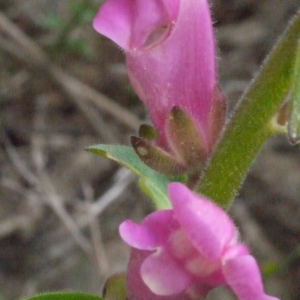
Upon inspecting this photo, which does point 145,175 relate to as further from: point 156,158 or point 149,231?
point 149,231

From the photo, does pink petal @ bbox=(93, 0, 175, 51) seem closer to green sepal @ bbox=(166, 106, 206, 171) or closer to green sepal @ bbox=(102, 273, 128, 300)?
green sepal @ bbox=(166, 106, 206, 171)

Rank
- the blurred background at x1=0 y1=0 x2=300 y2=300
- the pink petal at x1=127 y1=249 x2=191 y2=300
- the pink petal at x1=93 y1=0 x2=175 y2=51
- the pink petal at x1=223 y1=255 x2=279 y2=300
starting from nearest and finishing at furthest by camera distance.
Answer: the pink petal at x1=223 y1=255 x2=279 y2=300
the pink petal at x1=127 y1=249 x2=191 y2=300
the pink petal at x1=93 y1=0 x2=175 y2=51
the blurred background at x1=0 y1=0 x2=300 y2=300

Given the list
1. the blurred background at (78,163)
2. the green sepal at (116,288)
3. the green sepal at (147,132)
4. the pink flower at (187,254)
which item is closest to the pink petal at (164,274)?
the pink flower at (187,254)

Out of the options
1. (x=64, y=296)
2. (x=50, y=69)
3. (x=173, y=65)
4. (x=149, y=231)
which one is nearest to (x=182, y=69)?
(x=173, y=65)

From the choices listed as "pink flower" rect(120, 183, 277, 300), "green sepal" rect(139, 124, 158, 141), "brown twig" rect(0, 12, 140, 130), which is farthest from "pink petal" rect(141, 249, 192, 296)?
"brown twig" rect(0, 12, 140, 130)

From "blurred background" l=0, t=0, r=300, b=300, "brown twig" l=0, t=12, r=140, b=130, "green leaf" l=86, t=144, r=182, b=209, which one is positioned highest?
"green leaf" l=86, t=144, r=182, b=209

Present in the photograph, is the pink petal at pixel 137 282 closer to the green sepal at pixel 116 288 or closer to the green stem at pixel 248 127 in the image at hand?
the green sepal at pixel 116 288

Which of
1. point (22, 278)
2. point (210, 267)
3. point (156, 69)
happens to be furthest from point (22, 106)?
point (210, 267)
